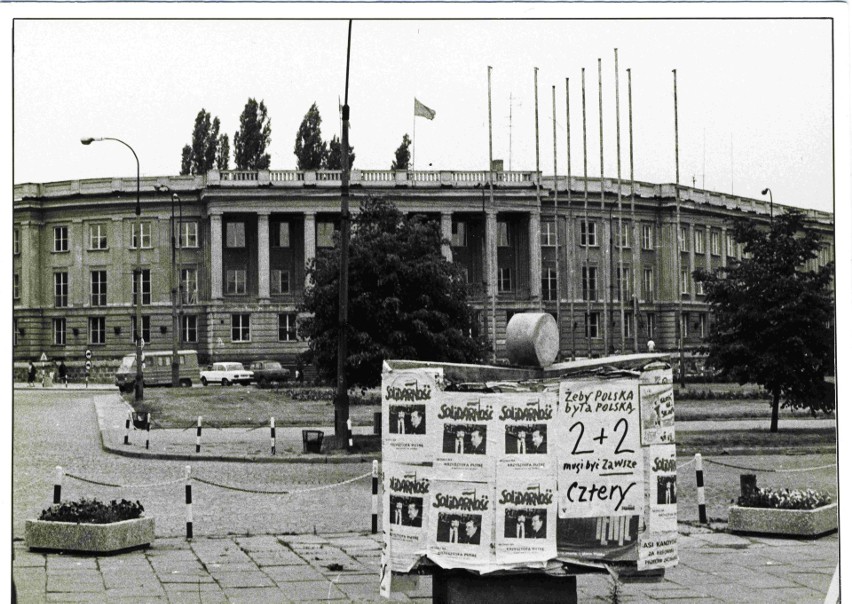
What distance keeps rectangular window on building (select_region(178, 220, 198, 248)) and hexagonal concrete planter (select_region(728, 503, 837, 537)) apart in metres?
49.4

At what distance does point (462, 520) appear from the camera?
9391 mm

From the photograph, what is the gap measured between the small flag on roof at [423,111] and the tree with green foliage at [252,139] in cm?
1867

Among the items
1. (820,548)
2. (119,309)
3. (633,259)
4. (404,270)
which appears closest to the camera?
(820,548)

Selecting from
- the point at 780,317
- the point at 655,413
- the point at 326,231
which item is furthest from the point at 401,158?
the point at 655,413

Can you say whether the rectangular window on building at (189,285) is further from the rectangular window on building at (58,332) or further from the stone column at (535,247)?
the stone column at (535,247)

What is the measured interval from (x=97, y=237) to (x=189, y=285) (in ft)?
25.1

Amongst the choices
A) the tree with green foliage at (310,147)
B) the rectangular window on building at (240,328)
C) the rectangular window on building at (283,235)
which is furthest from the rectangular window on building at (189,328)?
the tree with green foliage at (310,147)

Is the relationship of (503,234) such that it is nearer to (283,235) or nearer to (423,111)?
(283,235)

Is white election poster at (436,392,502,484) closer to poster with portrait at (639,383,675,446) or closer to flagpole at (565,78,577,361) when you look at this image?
poster with portrait at (639,383,675,446)

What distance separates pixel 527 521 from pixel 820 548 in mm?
5821

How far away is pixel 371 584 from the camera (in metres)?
11.7

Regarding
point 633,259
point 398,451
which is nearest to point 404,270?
point 398,451

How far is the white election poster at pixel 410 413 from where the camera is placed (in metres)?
9.42

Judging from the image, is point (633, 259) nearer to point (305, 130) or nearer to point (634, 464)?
point (305, 130)
